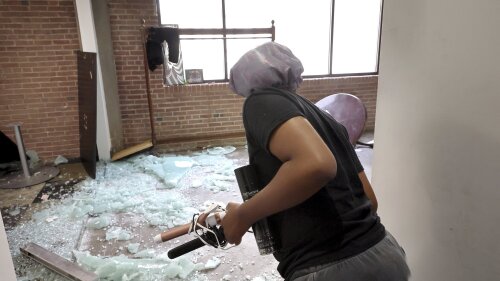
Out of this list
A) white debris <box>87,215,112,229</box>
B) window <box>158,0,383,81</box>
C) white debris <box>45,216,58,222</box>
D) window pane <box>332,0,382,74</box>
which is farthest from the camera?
window pane <box>332,0,382,74</box>

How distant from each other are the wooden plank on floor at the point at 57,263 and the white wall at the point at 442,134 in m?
1.82

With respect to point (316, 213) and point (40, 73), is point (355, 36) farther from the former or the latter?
point (316, 213)

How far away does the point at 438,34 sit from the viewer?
4.18 feet

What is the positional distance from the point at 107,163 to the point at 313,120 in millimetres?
3913

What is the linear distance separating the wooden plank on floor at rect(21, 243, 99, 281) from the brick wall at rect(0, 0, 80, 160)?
2125 mm

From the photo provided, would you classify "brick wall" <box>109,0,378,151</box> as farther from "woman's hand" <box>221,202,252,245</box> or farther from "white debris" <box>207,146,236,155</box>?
"woman's hand" <box>221,202,252,245</box>

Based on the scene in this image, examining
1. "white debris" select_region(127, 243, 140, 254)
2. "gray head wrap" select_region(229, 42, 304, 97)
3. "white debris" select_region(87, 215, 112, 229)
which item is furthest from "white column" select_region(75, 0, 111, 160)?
"gray head wrap" select_region(229, 42, 304, 97)

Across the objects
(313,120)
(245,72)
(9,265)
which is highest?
(245,72)

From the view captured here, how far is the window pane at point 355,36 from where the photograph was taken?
518 cm

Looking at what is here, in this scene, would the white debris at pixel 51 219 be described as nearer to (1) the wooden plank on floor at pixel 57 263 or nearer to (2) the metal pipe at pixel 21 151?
(1) the wooden plank on floor at pixel 57 263

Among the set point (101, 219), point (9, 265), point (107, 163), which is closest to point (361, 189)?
point (9, 265)

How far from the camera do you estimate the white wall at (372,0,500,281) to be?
3.62ft

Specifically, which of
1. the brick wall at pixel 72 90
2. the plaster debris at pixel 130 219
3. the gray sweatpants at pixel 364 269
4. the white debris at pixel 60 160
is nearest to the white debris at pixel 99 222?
the plaster debris at pixel 130 219

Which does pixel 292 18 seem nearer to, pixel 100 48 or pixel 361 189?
pixel 100 48
